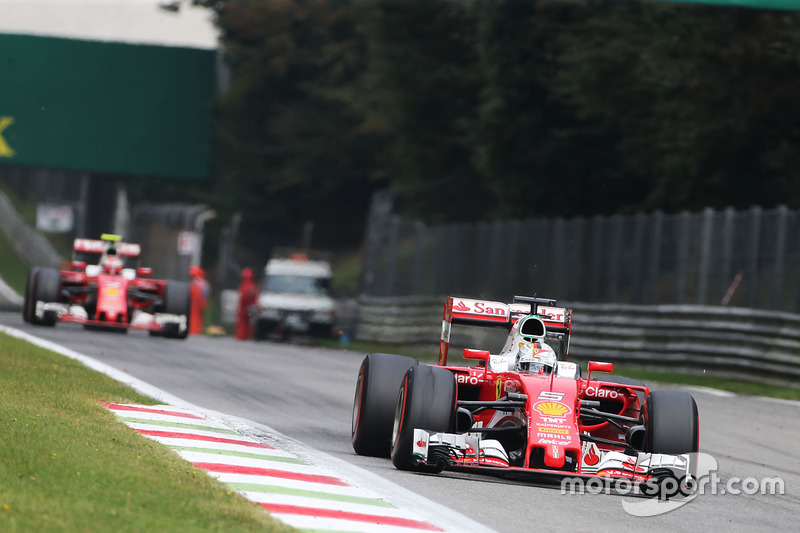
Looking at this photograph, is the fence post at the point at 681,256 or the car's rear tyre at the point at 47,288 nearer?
the car's rear tyre at the point at 47,288

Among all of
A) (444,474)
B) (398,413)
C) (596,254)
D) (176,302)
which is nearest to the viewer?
(444,474)

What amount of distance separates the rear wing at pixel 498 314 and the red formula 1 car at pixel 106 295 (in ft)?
39.9

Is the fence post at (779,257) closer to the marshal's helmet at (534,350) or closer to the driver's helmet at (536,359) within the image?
the marshal's helmet at (534,350)

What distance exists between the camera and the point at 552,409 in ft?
29.1

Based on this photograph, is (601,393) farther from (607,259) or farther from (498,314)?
(607,259)

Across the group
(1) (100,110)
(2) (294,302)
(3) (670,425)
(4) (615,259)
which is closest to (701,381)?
(4) (615,259)

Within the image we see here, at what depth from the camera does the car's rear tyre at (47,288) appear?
21.9m

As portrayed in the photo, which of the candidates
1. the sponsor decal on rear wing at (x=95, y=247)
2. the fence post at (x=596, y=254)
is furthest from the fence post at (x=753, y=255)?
the sponsor decal on rear wing at (x=95, y=247)

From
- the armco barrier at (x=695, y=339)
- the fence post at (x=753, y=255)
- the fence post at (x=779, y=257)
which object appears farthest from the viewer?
the fence post at (x=753, y=255)

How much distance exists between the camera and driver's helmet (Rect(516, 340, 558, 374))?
32.0ft

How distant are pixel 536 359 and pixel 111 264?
45.5 feet

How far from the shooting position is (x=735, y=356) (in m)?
21.3

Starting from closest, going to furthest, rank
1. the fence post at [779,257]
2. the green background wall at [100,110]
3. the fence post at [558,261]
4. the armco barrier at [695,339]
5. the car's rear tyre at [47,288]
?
the armco barrier at [695,339], the fence post at [779,257], the car's rear tyre at [47,288], the fence post at [558,261], the green background wall at [100,110]

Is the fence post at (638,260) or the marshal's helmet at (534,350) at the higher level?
the fence post at (638,260)
